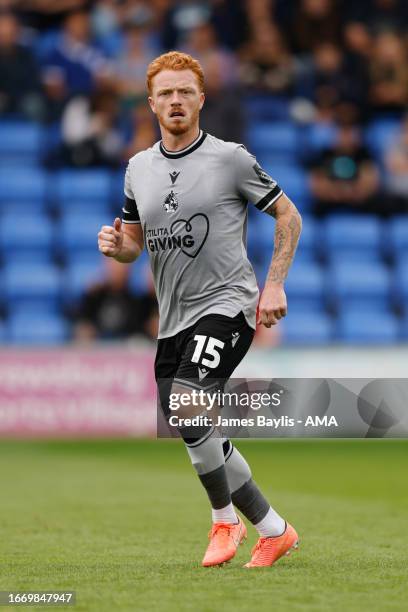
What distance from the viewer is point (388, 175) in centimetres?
1817

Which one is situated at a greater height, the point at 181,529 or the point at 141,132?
the point at 141,132

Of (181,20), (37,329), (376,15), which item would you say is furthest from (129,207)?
(376,15)

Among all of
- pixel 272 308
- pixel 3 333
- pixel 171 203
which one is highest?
pixel 171 203

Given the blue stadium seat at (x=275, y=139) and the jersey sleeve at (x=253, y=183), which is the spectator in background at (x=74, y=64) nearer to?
the blue stadium seat at (x=275, y=139)

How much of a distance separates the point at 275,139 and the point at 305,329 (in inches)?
148

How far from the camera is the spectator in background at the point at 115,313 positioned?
1474 cm

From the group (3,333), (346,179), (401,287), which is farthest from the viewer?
(346,179)

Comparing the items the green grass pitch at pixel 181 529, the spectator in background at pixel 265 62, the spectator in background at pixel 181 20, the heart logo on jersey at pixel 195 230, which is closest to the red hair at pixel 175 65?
the heart logo on jersey at pixel 195 230

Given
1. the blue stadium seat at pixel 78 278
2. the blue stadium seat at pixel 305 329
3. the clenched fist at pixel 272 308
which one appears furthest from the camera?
the blue stadium seat at pixel 305 329

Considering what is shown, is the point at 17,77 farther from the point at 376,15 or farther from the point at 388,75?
the point at 376,15

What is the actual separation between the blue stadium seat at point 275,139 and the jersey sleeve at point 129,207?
12756mm

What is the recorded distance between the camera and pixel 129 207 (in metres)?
6.15

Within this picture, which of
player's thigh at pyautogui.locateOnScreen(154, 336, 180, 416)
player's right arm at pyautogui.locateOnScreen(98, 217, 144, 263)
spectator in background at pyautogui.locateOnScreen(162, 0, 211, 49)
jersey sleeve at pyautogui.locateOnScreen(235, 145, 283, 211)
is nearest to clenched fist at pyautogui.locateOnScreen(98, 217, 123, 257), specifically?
player's right arm at pyautogui.locateOnScreen(98, 217, 144, 263)

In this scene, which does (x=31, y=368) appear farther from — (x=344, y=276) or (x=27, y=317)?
(x=344, y=276)
